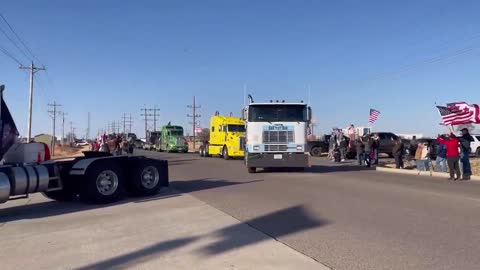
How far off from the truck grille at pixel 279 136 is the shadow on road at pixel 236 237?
36.8 feet

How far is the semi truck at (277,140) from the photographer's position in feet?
72.3

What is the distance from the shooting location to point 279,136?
72.3 feet

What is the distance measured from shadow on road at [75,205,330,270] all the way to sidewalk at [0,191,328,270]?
0.01 metres

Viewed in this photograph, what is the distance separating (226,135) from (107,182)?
24.1m

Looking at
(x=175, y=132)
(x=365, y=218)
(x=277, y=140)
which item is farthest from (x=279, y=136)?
(x=175, y=132)

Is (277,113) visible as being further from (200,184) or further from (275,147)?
(200,184)

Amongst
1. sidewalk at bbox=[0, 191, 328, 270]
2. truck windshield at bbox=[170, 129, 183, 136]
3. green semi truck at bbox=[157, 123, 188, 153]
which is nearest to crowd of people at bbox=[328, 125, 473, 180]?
sidewalk at bbox=[0, 191, 328, 270]

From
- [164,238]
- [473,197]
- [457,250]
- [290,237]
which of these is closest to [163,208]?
[164,238]

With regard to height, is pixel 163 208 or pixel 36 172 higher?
pixel 36 172

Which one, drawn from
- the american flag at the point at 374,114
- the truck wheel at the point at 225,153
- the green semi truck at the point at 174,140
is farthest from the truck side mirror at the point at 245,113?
the green semi truck at the point at 174,140

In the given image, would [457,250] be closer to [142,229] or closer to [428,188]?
[142,229]

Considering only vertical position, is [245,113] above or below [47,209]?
above

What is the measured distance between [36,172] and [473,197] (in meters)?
10.6

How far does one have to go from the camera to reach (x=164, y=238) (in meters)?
8.33
